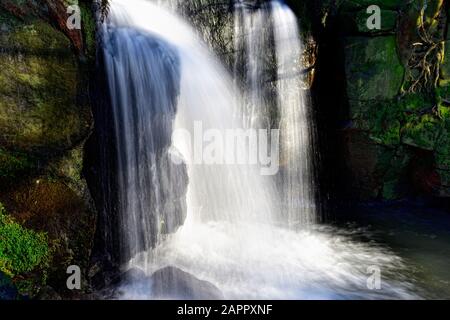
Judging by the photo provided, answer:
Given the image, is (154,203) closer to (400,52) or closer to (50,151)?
(50,151)

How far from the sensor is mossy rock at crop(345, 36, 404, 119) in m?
9.03

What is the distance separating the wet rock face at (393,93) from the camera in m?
8.87

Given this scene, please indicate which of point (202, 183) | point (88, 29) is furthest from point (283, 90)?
point (88, 29)

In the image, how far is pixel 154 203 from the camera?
6113mm

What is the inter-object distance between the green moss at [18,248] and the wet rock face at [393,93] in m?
7.51

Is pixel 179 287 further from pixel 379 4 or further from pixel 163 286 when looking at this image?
pixel 379 4

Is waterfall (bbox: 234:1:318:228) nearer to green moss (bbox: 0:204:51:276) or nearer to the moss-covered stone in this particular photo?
the moss-covered stone

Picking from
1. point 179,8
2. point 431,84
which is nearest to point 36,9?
point 179,8

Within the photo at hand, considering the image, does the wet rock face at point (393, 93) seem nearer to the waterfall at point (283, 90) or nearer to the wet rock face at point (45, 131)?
the waterfall at point (283, 90)

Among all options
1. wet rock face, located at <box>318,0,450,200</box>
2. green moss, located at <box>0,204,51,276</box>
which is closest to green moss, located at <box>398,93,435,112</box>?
wet rock face, located at <box>318,0,450,200</box>

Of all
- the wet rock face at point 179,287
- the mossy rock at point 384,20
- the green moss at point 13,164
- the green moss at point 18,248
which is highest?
the mossy rock at point 384,20

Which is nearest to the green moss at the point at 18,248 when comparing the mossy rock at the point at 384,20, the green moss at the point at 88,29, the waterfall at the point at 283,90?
the green moss at the point at 88,29

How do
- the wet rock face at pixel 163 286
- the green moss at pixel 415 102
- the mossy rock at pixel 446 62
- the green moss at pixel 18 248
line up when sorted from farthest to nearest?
the green moss at pixel 415 102 → the mossy rock at pixel 446 62 → the wet rock face at pixel 163 286 → the green moss at pixel 18 248
